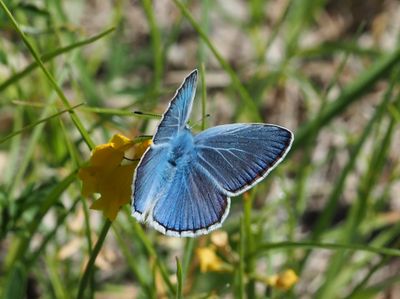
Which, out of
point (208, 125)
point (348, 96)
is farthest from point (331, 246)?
point (208, 125)

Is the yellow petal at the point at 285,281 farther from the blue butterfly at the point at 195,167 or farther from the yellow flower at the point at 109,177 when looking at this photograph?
the yellow flower at the point at 109,177

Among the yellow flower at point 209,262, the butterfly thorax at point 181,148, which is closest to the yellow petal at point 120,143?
the butterfly thorax at point 181,148

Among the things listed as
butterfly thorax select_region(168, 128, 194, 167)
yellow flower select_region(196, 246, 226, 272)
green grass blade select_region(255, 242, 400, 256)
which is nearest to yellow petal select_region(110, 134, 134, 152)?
butterfly thorax select_region(168, 128, 194, 167)

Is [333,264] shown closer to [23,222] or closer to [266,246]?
[266,246]

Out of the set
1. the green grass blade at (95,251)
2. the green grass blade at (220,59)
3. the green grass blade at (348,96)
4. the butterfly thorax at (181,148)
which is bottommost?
the green grass blade at (95,251)

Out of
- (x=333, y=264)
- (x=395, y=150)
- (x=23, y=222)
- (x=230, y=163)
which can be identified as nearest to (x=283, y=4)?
(x=395, y=150)

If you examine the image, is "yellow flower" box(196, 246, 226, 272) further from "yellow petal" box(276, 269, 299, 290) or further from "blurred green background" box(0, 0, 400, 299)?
"yellow petal" box(276, 269, 299, 290)
